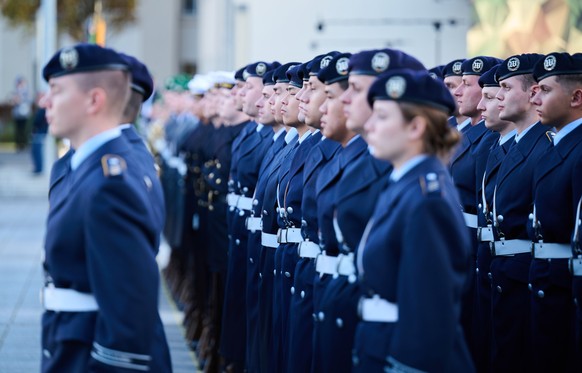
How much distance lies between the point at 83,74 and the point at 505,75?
3313mm

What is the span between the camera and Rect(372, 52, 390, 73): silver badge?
5590 millimetres

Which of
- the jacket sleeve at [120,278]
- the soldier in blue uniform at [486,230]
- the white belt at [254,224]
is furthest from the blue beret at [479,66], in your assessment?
the jacket sleeve at [120,278]

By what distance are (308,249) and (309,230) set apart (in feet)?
0.33

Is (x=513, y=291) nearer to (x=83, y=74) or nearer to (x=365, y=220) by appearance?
(x=365, y=220)

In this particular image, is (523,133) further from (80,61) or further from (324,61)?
(80,61)

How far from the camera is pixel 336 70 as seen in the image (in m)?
6.38

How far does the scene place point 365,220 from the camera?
5488 mm

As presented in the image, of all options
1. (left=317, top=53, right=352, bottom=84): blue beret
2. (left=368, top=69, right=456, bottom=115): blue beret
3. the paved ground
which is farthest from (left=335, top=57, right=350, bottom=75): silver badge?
the paved ground

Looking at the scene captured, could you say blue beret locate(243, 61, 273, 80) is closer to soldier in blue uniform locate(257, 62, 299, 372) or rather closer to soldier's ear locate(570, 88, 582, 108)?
soldier in blue uniform locate(257, 62, 299, 372)

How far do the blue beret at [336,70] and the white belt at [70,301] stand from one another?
192 cm

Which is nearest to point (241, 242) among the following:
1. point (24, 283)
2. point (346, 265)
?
point (346, 265)

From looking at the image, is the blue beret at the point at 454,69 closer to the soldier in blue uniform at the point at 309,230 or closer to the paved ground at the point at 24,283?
the soldier in blue uniform at the point at 309,230

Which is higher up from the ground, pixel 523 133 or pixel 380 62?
pixel 380 62

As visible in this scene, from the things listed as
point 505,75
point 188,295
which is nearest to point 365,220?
point 505,75
